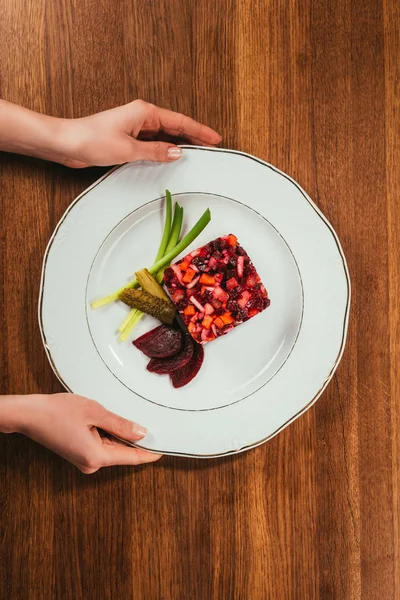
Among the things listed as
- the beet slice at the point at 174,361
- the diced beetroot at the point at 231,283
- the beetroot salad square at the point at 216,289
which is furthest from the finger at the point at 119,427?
the diced beetroot at the point at 231,283

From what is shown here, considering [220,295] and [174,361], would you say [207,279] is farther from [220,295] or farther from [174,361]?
[174,361]

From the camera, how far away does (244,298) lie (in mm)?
1878

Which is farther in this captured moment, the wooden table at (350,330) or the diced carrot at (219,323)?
the wooden table at (350,330)

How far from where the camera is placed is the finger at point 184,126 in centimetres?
188

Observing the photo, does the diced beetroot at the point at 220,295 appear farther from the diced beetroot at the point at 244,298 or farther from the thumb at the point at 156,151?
the thumb at the point at 156,151

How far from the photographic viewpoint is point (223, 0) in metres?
2.00

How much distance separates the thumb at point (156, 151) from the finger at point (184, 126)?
0.31 ft

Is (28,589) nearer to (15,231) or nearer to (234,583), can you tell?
(234,583)

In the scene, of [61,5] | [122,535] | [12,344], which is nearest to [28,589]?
[122,535]

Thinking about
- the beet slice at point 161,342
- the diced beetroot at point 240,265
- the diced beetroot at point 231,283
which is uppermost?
the diced beetroot at point 240,265

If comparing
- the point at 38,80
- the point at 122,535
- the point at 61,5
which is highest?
the point at 61,5

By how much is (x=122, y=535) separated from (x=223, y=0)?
2.14m

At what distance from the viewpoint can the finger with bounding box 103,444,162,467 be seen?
6.01ft

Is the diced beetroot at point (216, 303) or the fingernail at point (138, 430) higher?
the diced beetroot at point (216, 303)
